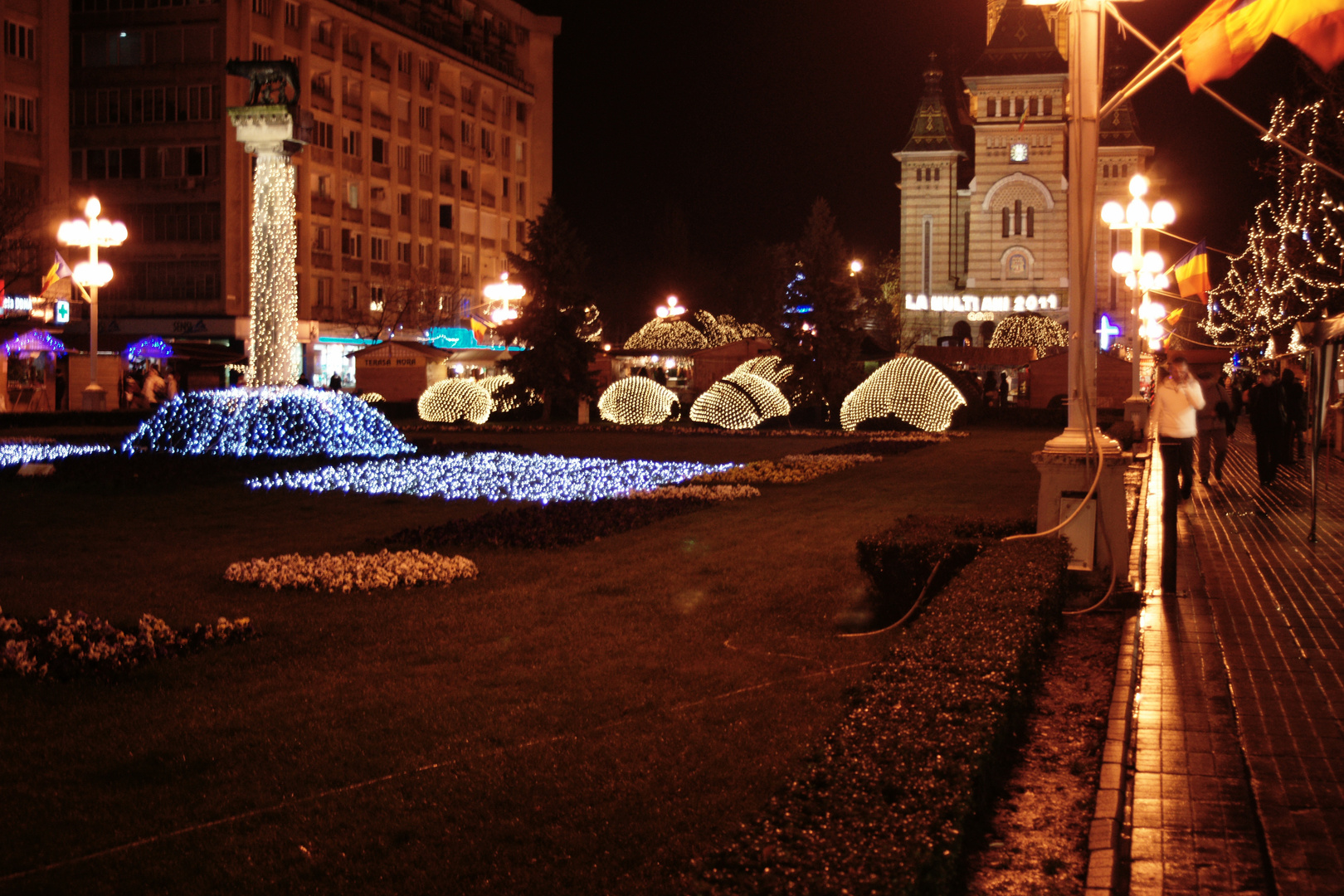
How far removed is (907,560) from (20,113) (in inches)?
2031

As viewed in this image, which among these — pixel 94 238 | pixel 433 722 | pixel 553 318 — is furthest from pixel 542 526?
pixel 553 318

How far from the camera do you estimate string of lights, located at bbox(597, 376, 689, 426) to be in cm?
3803

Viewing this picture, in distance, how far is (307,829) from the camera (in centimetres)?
491

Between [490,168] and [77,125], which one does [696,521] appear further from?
[490,168]

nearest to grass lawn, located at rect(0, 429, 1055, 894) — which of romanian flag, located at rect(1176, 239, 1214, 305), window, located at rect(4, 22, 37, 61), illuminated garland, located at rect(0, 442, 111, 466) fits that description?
illuminated garland, located at rect(0, 442, 111, 466)

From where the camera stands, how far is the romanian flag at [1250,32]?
847 cm

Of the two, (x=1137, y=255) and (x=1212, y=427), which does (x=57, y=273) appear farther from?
(x=1212, y=427)

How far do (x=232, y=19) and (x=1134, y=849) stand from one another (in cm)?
5753

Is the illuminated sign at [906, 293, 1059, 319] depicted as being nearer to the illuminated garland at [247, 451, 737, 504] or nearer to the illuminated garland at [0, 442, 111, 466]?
the illuminated garland at [247, 451, 737, 504]

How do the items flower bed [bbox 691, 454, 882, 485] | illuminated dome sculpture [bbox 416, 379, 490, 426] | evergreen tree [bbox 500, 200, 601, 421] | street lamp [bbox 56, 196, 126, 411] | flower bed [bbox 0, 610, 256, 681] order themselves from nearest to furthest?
flower bed [bbox 0, 610, 256, 681] → flower bed [bbox 691, 454, 882, 485] → street lamp [bbox 56, 196, 126, 411] → illuminated dome sculpture [bbox 416, 379, 490, 426] → evergreen tree [bbox 500, 200, 601, 421]

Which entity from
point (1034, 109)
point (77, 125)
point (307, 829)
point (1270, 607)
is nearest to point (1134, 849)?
point (307, 829)

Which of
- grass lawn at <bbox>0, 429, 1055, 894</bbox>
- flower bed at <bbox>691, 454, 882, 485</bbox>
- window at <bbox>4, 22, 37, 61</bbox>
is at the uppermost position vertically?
window at <bbox>4, 22, 37, 61</bbox>

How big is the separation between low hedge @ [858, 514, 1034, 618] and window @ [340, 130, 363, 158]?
5839 centimetres

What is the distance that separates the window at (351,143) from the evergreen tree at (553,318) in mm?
25899
